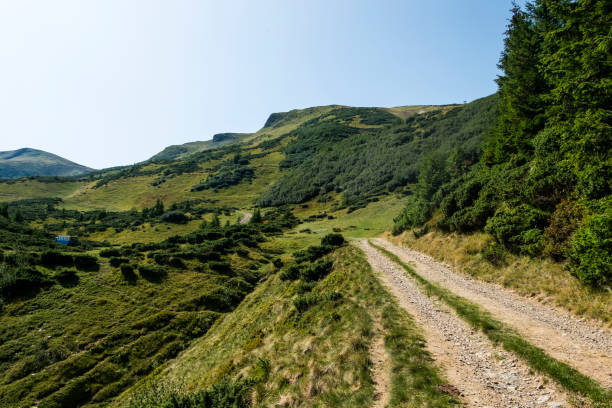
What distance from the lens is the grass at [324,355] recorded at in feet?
28.4

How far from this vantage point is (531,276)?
15273 millimetres

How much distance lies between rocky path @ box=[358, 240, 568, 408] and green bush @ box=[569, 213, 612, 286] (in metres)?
5.86

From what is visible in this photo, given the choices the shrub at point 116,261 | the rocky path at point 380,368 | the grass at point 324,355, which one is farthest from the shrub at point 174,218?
the rocky path at point 380,368

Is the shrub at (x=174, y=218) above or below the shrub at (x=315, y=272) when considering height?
above

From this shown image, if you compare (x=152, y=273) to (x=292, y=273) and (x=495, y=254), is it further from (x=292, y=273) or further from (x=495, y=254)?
(x=495, y=254)

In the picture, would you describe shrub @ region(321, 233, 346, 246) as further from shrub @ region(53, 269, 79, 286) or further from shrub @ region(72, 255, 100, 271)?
shrub @ region(72, 255, 100, 271)

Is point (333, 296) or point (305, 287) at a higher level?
point (333, 296)

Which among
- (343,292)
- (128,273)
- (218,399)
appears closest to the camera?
(218,399)

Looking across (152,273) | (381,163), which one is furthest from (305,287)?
(381,163)

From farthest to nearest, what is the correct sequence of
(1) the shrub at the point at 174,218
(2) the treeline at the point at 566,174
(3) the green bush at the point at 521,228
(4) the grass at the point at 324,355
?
(1) the shrub at the point at 174,218, (3) the green bush at the point at 521,228, (2) the treeline at the point at 566,174, (4) the grass at the point at 324,355

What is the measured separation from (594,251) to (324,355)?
12609 millimetres

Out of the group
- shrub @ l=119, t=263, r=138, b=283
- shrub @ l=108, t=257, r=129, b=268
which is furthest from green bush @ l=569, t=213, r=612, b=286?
shrub @ l=108, t=257, r=129, b=268

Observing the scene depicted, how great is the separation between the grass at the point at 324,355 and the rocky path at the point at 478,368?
2.04 ft

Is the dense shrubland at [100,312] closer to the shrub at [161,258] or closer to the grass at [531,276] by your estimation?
the shrub at [161,258]
